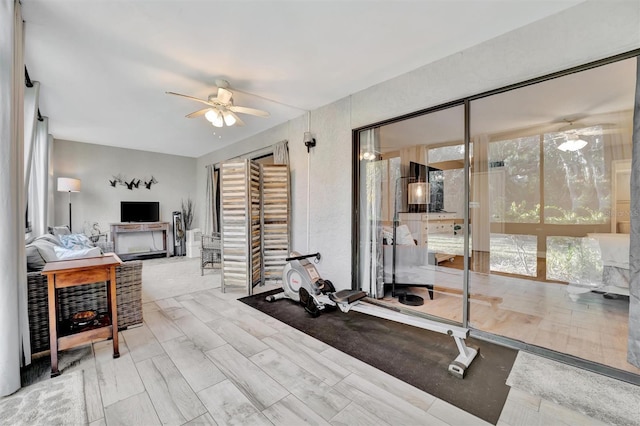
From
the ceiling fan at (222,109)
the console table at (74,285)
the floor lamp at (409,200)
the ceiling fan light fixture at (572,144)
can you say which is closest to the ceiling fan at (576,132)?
the ceiling fan light fixture at (572,144)

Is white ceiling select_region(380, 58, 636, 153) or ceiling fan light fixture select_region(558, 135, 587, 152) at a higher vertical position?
white ceiling select_region(380, 58, 636, 153)

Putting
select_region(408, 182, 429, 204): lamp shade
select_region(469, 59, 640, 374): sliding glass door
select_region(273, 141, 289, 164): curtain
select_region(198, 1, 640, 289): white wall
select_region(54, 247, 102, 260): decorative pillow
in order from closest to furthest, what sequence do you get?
select_region(198, 1, 640, 289): white wall
select_region(469, 59, 640, 374): sliding glass door
select_region(54, 247, 102, 260): decorative pillow
select_region(408, 182, 429, 204): lamp shade
select_region(273, 141, 289, 164): curtain

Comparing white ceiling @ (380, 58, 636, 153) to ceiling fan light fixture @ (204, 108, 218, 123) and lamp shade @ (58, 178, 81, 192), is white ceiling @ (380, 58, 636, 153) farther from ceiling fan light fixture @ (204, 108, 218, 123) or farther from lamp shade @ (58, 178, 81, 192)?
lamp shade @ (58, 178, 81, 192)

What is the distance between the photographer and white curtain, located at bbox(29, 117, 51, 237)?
12.9ft

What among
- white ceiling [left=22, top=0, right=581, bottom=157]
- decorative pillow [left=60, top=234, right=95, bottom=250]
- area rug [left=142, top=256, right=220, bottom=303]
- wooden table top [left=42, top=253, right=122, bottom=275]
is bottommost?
area rug [left=142, top=256, right=220, bottom=303]

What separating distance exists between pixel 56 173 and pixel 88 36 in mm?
5041

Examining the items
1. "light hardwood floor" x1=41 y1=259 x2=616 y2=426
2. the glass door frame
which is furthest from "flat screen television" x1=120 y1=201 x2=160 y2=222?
the glass door frame

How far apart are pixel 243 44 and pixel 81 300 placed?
2.85m

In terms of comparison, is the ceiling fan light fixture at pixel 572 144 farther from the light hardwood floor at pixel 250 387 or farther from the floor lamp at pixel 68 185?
the floor lamp at pixel 68 185

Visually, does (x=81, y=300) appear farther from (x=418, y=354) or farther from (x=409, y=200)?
(x=409, y=200)

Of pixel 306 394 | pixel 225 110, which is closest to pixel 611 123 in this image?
pixel 306 394

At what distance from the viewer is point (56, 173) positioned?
5613mm

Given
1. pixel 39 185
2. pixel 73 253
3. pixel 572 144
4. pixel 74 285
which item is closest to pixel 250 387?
pixel 74 285

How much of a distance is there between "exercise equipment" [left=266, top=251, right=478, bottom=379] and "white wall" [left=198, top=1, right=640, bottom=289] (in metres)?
0.50
